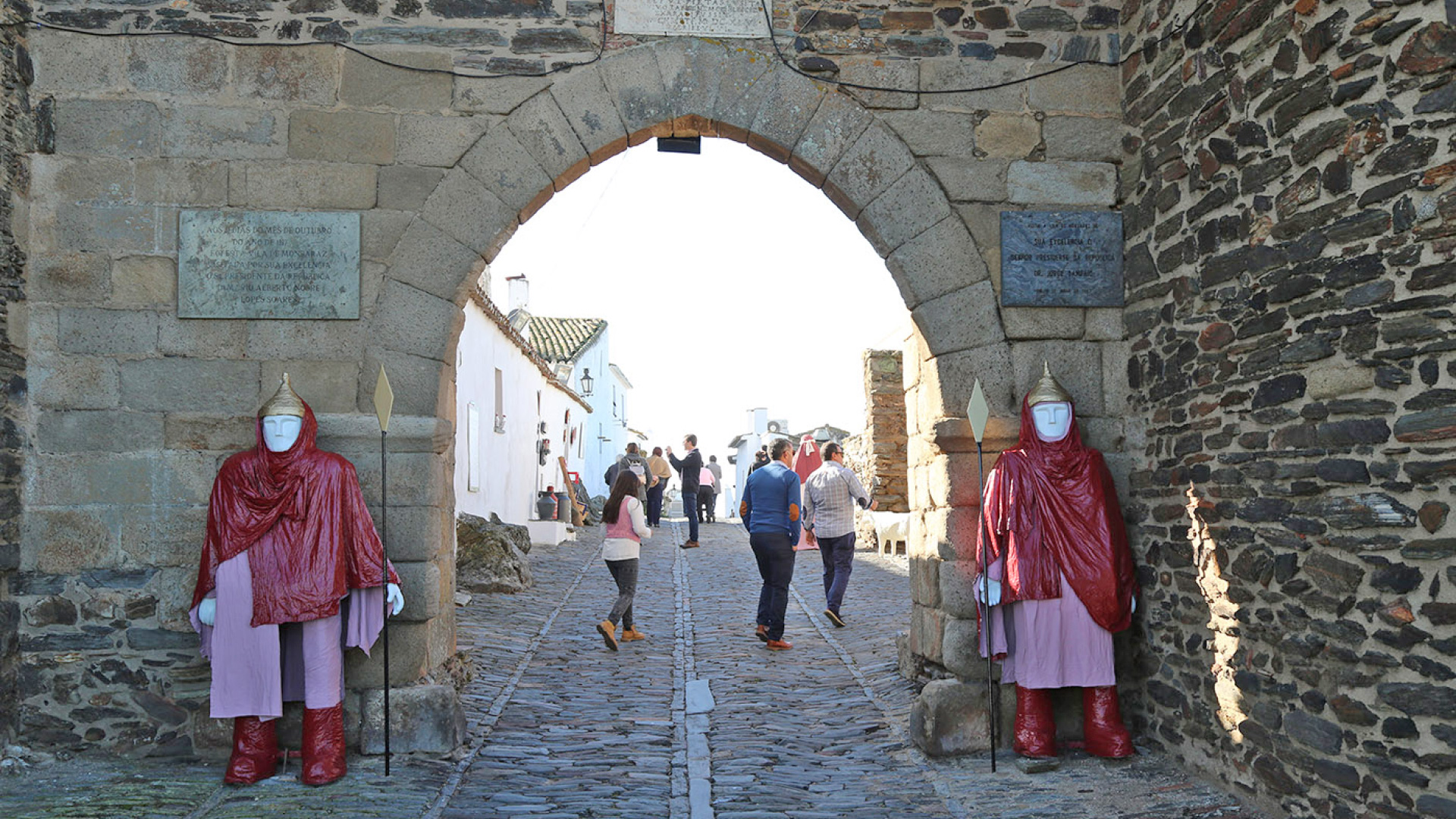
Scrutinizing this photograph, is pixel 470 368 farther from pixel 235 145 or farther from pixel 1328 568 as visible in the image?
pixel 1328 568

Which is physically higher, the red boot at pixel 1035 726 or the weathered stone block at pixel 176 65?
the weathered stone block at pixel 176 65

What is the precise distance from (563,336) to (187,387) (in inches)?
895

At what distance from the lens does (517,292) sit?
92.1 feet

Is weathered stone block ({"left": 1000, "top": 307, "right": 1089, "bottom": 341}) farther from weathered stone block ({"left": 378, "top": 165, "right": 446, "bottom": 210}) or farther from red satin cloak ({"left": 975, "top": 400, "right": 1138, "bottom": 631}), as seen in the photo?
weathered stone block ({"left": 378, "top": 165, "right": 446, "bottom": 210})

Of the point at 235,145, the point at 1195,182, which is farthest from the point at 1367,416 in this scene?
the point at 235,145

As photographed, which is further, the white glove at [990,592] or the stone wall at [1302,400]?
the white glove at [990,592]

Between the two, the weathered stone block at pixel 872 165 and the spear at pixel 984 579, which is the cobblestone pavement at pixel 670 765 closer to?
the spear at pixel 984 579

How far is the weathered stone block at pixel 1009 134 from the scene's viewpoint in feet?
18.9

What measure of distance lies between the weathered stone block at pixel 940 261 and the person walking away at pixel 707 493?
1299 cm

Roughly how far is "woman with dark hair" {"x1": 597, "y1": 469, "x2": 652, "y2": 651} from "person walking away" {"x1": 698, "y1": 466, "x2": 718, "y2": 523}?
10507mm

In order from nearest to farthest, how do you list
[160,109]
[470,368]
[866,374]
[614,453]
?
[160,109] → [470,368] → [866,374] → [614,453]

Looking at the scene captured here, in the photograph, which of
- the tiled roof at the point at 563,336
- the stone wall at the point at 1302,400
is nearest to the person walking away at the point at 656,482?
the tiled roof at the point at 563,336

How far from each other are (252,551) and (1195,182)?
436cm

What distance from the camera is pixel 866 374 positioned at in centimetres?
1474
